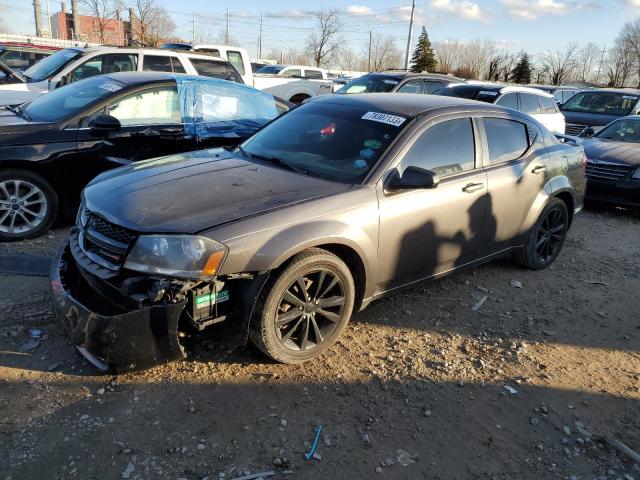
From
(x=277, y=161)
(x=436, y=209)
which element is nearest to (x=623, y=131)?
(x=436, y=209)

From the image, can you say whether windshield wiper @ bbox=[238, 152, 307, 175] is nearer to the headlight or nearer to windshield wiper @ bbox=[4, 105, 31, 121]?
the headlight

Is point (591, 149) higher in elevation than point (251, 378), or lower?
higher

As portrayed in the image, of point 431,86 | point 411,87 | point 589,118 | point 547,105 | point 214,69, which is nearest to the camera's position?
point 214,69

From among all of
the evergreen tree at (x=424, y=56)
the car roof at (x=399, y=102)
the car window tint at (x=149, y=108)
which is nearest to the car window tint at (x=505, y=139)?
the car roof at (x=399, y=102)

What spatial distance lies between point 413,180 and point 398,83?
337 inches

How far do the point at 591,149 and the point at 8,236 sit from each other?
8386 mm

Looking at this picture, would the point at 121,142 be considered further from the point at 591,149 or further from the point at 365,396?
the point at 591,149

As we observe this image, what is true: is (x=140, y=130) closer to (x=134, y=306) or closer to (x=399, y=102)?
(x=399, y=102)

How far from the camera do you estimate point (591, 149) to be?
8.68m

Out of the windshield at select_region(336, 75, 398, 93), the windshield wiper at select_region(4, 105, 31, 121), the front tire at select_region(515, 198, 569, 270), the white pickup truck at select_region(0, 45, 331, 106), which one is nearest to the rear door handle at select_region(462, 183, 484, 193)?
the front tire at select_region(515, 198, 569, 270)

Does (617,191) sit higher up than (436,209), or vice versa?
(436,209)

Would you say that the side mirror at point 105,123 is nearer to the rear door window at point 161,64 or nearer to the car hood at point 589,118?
the rear door window at point 161,64

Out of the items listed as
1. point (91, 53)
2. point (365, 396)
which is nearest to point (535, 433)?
point (365, 396)

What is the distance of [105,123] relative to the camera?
16.9 ft
